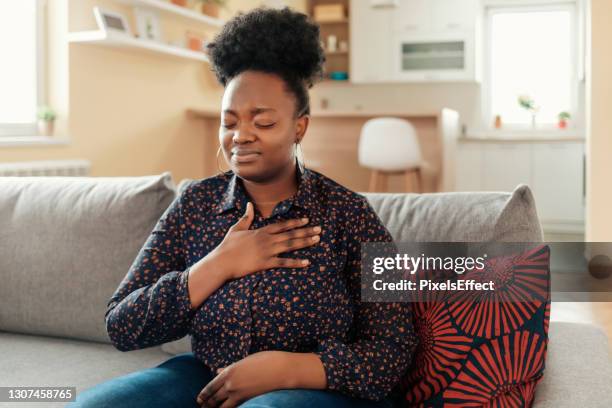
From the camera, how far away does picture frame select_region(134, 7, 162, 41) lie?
4633 mm

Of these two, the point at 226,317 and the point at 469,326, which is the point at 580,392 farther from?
the point at 226,317

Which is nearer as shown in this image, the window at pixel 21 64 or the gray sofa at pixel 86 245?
the gray sofa at pixel 86 245

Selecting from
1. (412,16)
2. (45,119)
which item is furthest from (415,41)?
(45,119)

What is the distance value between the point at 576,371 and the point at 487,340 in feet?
0.52

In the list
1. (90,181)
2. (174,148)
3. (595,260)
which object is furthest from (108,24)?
(595,260)

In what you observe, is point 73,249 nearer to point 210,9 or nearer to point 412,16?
point 210,9

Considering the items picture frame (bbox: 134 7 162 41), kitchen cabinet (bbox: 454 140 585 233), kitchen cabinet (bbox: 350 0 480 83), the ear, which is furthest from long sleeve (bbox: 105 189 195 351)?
kitchen cabinet (bbox: 350 0 480 83)

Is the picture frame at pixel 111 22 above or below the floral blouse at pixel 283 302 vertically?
above

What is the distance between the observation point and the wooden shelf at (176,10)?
4574mm

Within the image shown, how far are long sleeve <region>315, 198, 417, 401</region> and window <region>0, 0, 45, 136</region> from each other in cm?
326

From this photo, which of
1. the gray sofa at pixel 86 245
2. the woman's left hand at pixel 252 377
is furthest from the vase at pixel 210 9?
the woman's left hand at pixel 252 377

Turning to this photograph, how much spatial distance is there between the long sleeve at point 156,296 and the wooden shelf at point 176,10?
11.9 feet

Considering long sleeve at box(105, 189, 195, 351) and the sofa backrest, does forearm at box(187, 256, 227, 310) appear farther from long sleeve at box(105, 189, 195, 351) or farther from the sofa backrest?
the sofa backrest

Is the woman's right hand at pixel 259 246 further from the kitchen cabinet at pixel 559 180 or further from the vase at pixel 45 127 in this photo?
the kitchen cabinet at pixel 559 180
